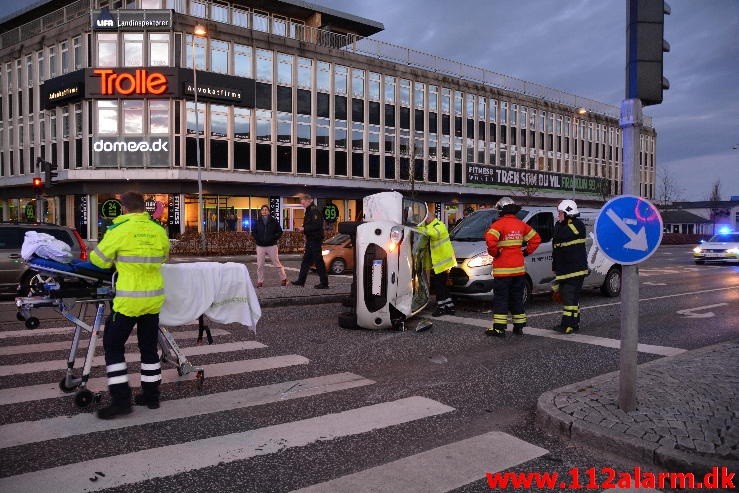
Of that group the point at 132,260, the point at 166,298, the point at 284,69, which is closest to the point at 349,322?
the point at 166,298

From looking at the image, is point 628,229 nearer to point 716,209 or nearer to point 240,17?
point 240,17

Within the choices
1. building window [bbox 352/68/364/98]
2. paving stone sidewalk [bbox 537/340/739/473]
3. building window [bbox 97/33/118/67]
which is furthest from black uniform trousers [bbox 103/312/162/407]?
building window [bbox 352/68/364/98]

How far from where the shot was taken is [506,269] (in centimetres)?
833

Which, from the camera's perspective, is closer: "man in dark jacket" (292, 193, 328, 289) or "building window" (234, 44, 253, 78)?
"man in dark jacket" (292, 193, 328, 289)

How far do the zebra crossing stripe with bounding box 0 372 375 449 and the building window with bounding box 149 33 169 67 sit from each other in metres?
33.9

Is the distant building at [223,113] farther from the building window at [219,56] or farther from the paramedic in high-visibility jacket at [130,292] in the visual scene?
the paramedic in high-visibility jacket at [130,292]

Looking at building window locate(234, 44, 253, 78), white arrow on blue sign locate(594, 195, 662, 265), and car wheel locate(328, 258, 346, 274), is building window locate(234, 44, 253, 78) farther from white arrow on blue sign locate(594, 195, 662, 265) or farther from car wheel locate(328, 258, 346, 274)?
white arrow on blue sign locate(594, 195, 662, 265)

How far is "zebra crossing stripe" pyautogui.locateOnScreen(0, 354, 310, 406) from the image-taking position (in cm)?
526

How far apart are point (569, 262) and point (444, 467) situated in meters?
5.72

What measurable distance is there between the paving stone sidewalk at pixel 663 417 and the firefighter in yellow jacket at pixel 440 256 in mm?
4177

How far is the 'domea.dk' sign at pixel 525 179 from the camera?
51031 millimetres

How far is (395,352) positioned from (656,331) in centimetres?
442

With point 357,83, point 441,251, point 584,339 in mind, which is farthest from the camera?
point 357,83

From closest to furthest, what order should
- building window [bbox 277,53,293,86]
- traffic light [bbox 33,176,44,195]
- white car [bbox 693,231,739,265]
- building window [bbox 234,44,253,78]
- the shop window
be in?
traffic light [bbox 33,176,44,195] → white car [bbox 693,231,739,265] → building window [bbox 234,44,253,78] → building window [bbox 277,53,293,86] → the shop window
